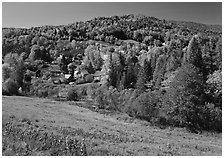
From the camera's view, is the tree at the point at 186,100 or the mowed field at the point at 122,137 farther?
the tree at the point at 186,100

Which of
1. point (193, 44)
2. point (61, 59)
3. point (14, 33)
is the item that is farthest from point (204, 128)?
point (14, 33)

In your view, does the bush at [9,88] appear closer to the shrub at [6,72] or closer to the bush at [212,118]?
the shrub at [6,72]

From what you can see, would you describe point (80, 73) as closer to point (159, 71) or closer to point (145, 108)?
point (159, 71)

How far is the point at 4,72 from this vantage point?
70.5 meters

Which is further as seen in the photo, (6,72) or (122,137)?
(6,72)

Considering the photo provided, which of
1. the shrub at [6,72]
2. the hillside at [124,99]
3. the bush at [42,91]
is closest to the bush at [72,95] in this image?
the hillside at [124,99]

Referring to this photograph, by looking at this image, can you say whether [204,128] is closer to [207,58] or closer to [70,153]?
[70,153]

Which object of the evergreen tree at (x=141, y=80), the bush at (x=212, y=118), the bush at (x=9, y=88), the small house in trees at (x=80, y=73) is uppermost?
the small house in trees at (x=80, y=73)

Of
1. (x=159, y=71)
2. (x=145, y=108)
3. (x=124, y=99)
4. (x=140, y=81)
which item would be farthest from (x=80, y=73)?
(x=145, y=108)

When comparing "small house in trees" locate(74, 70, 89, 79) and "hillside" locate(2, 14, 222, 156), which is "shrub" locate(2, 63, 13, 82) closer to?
"hillside" locate(2, 14, 222, 156)

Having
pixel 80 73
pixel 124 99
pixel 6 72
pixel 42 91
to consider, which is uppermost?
pixel 80 73

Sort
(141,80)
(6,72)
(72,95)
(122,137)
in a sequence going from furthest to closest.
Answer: (6,72), (141,80), (72,95), (122,137)

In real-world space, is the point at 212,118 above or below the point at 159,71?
below

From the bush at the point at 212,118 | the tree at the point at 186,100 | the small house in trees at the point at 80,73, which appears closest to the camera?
the bush at the point at 212,118
